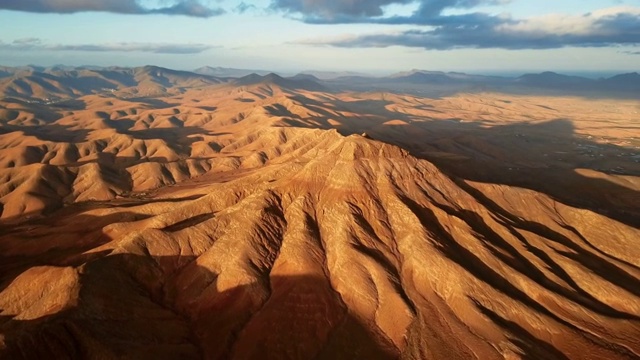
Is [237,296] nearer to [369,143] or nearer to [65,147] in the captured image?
[369,143]

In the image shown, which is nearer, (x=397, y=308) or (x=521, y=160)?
(x=397, y=308)

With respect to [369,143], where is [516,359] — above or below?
below

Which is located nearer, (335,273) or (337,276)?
(337,276)

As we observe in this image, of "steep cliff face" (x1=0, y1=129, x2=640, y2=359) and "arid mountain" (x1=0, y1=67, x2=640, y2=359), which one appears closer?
"arid mountain" (x1=0, y1=67, x2=640, y2=359)

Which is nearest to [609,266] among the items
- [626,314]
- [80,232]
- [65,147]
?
[626,314]

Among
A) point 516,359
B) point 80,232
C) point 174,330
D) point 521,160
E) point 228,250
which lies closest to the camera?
point 516,359

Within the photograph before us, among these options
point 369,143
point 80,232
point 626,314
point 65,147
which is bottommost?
point 65,147

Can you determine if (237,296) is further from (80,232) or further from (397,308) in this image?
(80,232)

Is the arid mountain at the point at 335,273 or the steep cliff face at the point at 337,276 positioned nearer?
the arid mountain at the point at 335,273

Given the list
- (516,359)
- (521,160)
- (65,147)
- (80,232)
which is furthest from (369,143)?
(65,147)

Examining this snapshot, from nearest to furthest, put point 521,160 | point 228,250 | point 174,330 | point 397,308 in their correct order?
point 174,330 < point 397,308 < point 228,250 < point 521,160
